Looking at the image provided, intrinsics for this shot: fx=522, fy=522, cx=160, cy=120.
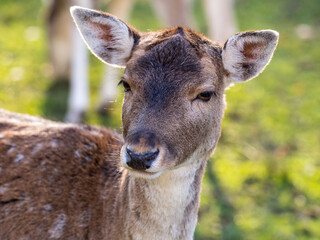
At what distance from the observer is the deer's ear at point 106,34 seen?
138 inches

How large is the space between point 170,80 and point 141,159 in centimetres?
60

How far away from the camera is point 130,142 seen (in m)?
2.85

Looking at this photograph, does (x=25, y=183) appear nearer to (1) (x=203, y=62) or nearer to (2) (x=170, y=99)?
(2) (x=170, y=99)

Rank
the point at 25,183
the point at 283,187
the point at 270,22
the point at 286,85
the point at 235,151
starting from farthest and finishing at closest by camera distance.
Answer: the point at 270,22 → the point at 286,85 → the point at 235,151 → the point at 283,187 → the point at 25,183

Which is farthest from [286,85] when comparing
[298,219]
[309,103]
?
[298,219]

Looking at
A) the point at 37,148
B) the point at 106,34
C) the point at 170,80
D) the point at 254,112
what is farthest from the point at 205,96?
the point at 254,112

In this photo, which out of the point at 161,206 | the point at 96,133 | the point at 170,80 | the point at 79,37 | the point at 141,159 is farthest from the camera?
the point at 79,37

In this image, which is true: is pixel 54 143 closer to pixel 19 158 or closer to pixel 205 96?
pixel 19 158

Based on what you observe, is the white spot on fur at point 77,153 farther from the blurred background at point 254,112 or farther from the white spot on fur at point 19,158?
the blurred background at point 254,112

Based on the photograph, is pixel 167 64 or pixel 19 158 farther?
pixel 19 158

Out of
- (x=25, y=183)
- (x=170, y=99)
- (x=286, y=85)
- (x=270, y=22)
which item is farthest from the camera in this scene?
(x=270, y=22)

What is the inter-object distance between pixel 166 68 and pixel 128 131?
457 millimetres

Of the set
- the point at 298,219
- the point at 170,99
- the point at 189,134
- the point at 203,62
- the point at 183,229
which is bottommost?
the point at 298,219

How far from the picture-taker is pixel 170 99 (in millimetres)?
3113
